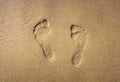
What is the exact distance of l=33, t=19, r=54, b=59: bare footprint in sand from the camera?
4.51ft

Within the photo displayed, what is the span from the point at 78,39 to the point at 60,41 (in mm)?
119

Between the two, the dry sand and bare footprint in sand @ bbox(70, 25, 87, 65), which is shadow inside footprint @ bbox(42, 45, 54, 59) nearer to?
the dry sand

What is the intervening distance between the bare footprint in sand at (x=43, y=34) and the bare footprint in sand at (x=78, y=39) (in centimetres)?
16

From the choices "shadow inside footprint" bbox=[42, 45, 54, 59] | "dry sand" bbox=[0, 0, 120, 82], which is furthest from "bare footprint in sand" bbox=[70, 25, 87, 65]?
"shadow inside footprint" bbox=[42, 45, 54, 59]

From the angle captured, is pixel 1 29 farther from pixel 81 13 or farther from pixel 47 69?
pixel 81 13

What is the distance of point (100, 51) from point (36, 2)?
0.54 m

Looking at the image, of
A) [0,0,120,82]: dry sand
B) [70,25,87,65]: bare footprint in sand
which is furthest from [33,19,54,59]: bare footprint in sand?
[70,25,87,65]: bare footprint in sand

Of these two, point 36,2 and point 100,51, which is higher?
point 36,2

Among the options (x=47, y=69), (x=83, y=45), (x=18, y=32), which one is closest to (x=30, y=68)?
(x=47, y=69)

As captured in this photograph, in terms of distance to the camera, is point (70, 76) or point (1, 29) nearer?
point (70, 76)

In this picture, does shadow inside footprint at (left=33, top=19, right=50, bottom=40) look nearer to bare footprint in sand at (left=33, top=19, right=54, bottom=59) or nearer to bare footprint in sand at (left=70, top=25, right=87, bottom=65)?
bare footprint in sand at (left=33, top=19, right=54, bottom=59)

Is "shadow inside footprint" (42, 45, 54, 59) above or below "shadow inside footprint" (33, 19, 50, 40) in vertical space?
below

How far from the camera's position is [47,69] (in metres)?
1.36

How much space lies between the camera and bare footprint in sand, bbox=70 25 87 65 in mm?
1355
